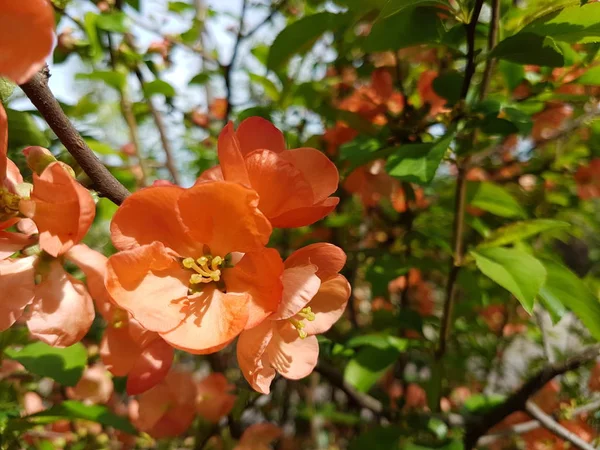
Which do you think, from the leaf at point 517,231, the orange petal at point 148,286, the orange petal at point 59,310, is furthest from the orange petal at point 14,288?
the leaf at point 517,231

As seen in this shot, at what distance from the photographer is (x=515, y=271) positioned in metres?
0.73

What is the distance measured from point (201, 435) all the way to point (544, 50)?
941mm

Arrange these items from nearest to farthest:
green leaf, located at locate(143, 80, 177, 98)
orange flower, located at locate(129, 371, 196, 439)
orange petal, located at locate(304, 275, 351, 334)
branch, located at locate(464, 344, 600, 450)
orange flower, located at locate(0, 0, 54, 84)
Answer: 1. orange flower, located at locate(0, 0, 54, 84)
2. orange petal, located at locate(304, 275, 351, 334)
3. branch, located at locate(464, 344, 600, 450)
4. orange flower, located at locate(129, 371, 196, 439)
5. green leaf, located at locate(143, 80, 177, 98)

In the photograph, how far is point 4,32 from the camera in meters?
0.40

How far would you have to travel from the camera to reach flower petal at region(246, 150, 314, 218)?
0.53 meters

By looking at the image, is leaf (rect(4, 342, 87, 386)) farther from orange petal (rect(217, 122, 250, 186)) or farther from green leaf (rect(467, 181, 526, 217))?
green leaf (rect(467, 181, 526, 217))

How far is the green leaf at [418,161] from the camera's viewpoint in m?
0.68

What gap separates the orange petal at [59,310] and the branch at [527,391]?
0.77m

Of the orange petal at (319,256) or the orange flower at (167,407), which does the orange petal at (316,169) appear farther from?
the orange flower at (167,407)

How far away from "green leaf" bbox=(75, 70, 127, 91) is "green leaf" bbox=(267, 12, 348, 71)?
0.46 metres

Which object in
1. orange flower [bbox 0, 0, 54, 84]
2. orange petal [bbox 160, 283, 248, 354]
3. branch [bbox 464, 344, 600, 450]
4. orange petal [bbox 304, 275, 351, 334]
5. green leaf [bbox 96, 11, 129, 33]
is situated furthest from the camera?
green leaf [bbox 96, 11, 129, 33]

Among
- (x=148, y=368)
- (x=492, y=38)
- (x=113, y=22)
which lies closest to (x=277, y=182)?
(x=148, y=368)

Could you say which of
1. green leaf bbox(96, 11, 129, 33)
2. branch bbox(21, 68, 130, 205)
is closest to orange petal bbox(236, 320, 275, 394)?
branch bbox(21, 68, 130, 205)

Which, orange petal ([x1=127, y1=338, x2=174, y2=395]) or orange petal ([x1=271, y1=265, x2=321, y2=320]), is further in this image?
orange petal ([x1=127, y1=338, x2=174, y2=395])
